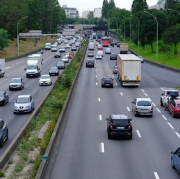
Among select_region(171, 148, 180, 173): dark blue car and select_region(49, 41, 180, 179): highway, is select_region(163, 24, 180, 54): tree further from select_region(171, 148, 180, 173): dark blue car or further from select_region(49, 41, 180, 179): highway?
select_region(171, 148, 180, 173): dark blue car

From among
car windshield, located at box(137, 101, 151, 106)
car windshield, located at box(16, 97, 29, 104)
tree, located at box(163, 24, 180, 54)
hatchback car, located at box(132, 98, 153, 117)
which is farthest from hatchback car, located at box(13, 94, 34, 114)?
tree, located at box(163, 24, 180, 54)

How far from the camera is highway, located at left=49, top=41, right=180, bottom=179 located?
66.6ft

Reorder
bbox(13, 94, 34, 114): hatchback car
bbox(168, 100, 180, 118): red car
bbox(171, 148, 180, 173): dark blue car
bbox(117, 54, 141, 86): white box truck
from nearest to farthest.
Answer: bbox(171, 148, 180, 173): dark blue car → bbox(168, 100, 180, 118): red car → bbox(13, 94, 34, 114): hatchback car → bbox(117, 54, 141, 86): white box truck

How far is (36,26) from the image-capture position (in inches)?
5694

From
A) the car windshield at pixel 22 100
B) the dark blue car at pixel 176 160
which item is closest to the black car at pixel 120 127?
Result: the dark blue car at pixel 176 160

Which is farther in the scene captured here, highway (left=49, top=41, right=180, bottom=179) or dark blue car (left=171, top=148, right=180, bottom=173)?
highway (left=49, top=41, right=180, bottom=179)

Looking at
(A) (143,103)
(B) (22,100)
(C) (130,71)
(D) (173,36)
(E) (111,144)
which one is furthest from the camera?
(D) (173,36)

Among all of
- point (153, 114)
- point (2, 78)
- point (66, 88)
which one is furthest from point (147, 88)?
point (2, 78)

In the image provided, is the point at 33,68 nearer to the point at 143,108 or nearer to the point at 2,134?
the point at 143,108

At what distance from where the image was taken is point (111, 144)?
26.2m

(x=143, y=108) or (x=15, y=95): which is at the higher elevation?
(x=143, y=108)

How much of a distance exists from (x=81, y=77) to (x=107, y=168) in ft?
147

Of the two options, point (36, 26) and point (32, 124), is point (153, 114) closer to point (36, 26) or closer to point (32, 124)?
point (32, 124)

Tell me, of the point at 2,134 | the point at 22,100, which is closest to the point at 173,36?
the point at 22,100
